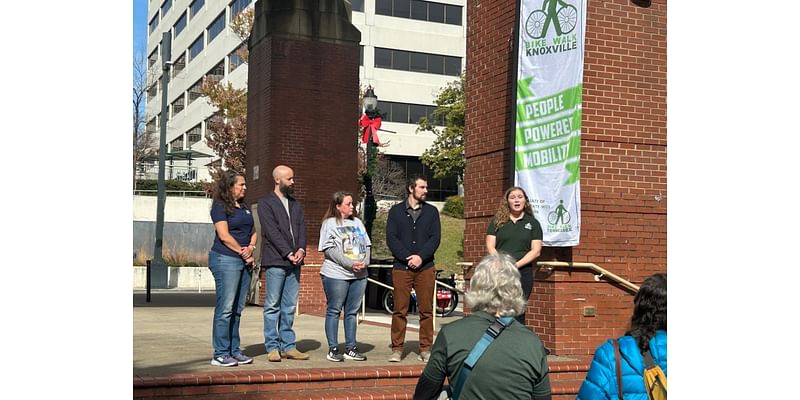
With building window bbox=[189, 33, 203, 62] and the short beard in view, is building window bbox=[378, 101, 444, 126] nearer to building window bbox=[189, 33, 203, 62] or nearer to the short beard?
building window bbox=[189, 33, 203, 62]

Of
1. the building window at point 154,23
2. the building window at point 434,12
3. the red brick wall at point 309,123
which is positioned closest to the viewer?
the red brick wall at point 309,123

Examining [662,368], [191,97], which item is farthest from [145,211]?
[662,368]

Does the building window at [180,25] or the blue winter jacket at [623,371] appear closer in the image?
the blue winter jacket at [623,371]

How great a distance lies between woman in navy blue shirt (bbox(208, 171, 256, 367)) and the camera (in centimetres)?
843

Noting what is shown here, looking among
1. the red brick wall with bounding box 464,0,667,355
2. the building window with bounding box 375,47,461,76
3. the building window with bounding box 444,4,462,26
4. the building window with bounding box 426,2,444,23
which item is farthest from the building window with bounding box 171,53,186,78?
the red brick wall with bounding box 464,0,667,355

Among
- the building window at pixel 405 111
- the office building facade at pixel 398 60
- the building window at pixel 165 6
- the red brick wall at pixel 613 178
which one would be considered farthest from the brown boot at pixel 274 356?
the building window at pixel 165 6

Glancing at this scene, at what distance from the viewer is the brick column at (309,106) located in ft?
63.0

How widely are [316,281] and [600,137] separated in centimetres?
1013

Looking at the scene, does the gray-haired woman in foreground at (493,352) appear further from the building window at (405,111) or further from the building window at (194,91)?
the building window at (194,91)

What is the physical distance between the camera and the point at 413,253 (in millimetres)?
9352

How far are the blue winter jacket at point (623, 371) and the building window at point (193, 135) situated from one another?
67.0 meters

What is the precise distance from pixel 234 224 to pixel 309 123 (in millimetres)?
11041

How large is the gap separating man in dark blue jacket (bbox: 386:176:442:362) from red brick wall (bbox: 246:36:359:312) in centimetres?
958

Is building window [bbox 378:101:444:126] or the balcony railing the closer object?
the balcony railing
